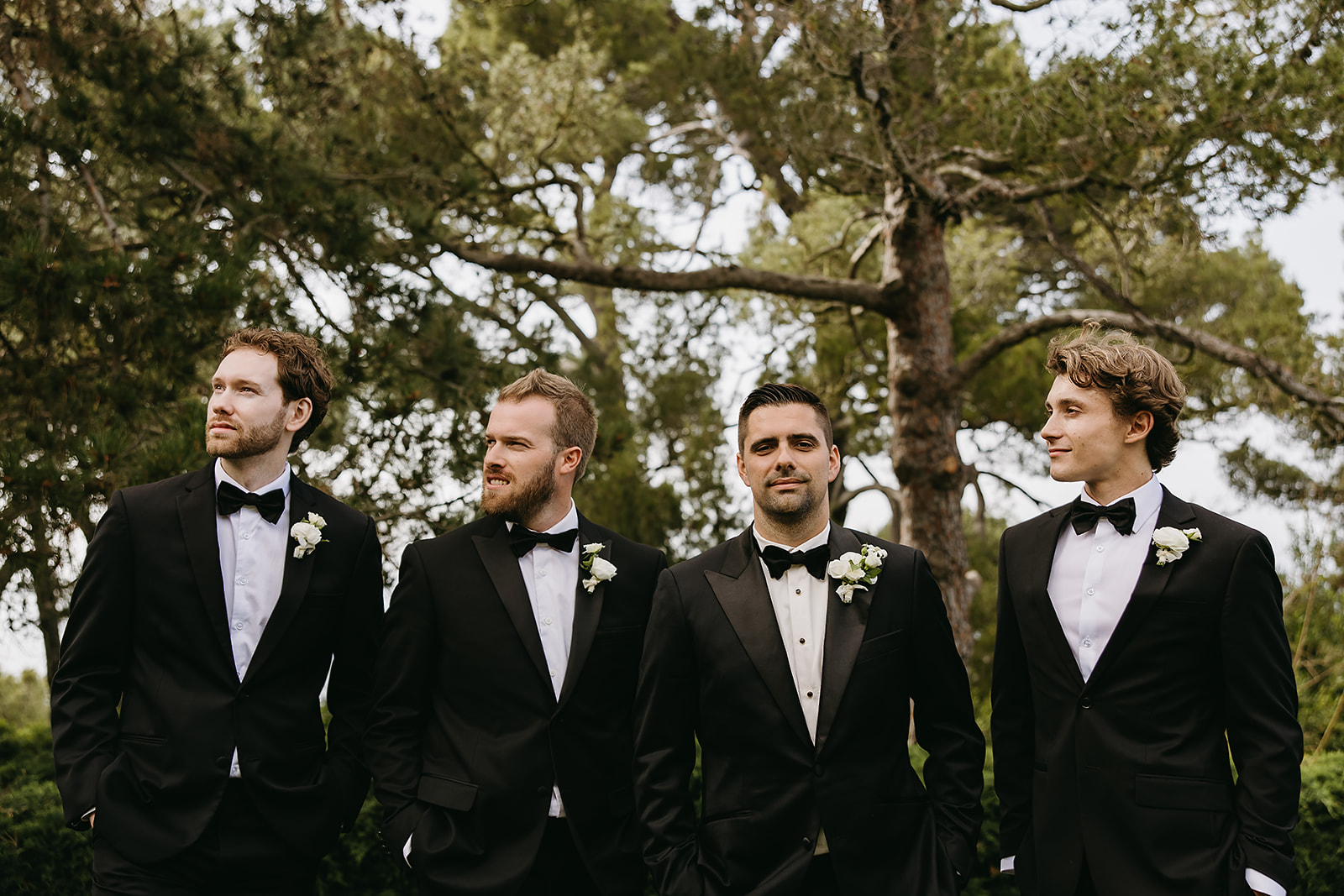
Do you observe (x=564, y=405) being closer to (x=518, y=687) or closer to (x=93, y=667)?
(x=518, y=687)

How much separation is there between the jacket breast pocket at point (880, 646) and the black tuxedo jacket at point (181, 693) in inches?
61.2

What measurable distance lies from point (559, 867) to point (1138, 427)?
2.10 m

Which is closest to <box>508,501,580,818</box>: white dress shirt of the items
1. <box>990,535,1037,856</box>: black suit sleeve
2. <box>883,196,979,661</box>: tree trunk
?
<box>990,535,1037,856</box>: black suit sleeve

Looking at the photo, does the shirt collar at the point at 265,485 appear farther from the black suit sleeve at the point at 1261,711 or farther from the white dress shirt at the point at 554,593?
the black suit sleeve at the point at 1261,711

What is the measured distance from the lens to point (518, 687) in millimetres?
3152

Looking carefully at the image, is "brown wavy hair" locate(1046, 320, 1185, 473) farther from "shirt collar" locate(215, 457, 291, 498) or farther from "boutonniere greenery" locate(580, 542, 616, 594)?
"shirt collar" locate(215, 457, 291, 498)

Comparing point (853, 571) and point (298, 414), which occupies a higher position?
point (298, 414)

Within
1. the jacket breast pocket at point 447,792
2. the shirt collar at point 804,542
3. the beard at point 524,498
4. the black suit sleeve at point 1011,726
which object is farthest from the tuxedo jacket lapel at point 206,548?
the black suit sleeve at point 1011,726

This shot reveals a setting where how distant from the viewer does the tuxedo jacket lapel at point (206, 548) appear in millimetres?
3053

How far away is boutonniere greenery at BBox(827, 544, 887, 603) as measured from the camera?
304 cm

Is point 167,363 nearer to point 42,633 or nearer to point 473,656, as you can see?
point 42,633

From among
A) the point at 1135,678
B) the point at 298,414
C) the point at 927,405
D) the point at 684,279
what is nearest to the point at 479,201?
the point at 684,279

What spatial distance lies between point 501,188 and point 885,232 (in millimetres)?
3367

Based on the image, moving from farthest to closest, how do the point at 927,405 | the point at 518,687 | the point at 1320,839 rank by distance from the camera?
the point at 927,405 → the point at 1320,839 → the point at 518,687
